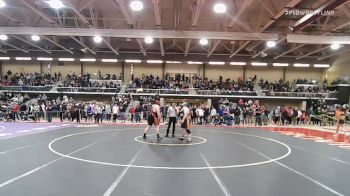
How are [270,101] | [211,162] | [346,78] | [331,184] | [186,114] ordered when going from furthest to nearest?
[270,101] < [346,78] < [186,114] < [211,162] < [331,184]

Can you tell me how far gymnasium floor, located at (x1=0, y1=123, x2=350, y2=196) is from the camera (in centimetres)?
580

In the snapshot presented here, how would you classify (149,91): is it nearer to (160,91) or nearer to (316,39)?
(160,91)

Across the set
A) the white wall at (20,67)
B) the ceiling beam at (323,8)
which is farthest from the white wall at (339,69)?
the white wall at (20,67)

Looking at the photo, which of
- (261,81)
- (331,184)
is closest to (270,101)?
(261,81)

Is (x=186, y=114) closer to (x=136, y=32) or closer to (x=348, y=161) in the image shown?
(x=348, y=161)

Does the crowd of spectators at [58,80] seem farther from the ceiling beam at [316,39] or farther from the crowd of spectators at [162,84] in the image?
the ceiling beam at [316,39]

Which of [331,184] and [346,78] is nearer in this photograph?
[331,184]

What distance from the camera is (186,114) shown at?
13.0m

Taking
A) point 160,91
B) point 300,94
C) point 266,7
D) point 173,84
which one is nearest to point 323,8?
point 266,7

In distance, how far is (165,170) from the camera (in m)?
7.34

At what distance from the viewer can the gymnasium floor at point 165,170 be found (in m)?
5.80

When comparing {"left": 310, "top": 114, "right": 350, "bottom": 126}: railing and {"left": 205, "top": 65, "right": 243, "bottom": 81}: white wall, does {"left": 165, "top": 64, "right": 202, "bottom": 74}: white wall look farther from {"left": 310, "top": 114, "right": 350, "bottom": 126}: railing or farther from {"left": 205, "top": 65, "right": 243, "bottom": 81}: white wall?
{"left": 310, "top": 114, "right": 350, "bottom": 126}: railing

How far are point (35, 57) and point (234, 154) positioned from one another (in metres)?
32.6

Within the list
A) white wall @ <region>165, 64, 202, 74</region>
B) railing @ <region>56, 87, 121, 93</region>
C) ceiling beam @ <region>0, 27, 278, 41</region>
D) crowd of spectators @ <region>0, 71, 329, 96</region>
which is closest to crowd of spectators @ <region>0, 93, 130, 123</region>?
ceiling beam @ <region>0, 27, 278, 41</region>
